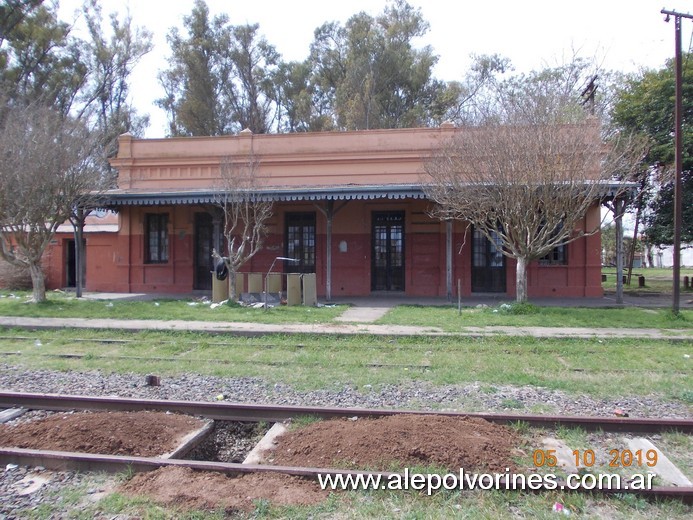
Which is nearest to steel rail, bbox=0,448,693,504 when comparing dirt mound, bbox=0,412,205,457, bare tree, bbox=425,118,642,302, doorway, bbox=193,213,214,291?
dirt mound, bbox=0,412,205,457

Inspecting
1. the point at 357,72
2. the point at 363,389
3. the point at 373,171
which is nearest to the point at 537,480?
the point at 363,389

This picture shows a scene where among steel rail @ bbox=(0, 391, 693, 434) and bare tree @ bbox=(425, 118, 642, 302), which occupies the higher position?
bare tree @ bbox=(425, 118, 642, 302)

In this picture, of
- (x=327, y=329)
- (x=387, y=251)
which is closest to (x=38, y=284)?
(x=327, y=329)

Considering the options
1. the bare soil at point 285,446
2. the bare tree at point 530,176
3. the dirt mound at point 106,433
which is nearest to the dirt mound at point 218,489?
the bare soil at point 285,446

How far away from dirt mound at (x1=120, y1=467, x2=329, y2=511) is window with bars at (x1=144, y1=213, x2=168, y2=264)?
58.7 ft

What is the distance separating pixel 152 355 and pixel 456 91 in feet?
93.0

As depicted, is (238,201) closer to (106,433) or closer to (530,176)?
(530,176)

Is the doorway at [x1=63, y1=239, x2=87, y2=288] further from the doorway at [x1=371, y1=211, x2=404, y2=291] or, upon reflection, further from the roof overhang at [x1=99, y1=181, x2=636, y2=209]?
the doorway at [x1=371, y1=211, x2=404, y2=291]

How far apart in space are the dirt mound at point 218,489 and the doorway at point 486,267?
15.8 m

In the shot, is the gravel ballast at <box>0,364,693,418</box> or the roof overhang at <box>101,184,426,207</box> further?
the roof overhang at <box>101,184,426,207</box>

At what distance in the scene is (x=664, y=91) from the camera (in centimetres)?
2184

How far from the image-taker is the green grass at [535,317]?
12047mm

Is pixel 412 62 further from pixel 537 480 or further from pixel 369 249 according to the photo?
pixel 537 480

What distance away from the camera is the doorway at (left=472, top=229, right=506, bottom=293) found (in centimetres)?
1884
